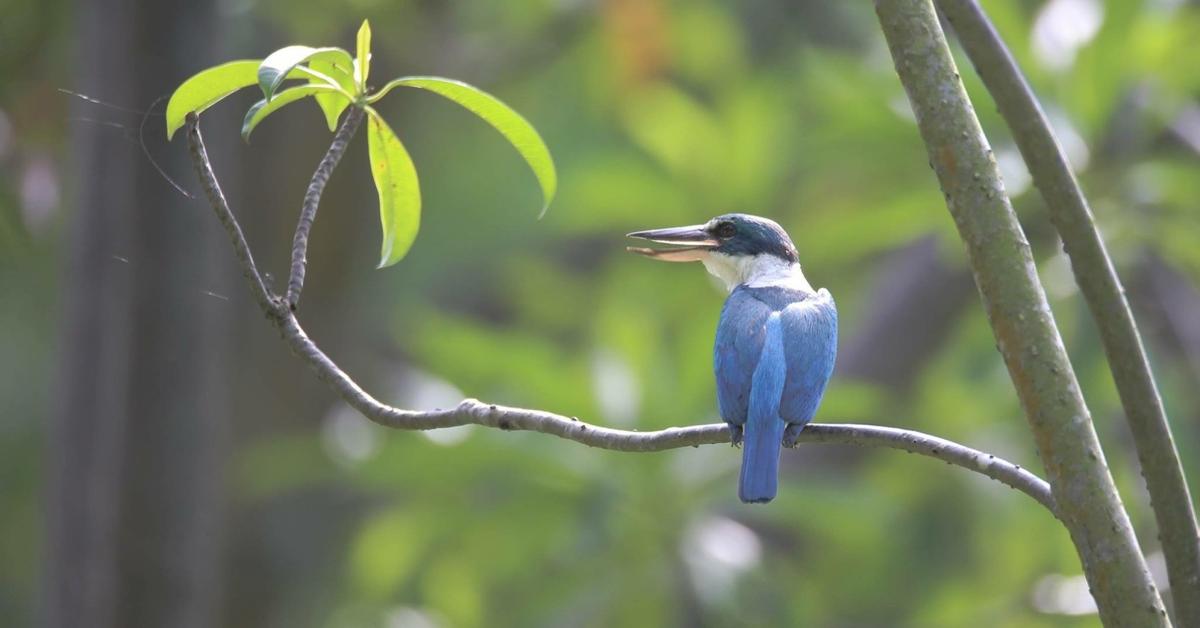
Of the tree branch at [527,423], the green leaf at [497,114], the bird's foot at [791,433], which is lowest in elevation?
the tree branch at [527,423]

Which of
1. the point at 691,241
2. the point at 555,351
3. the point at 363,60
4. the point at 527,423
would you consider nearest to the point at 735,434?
the point at 527,423

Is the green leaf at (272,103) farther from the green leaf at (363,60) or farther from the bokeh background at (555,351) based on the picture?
the bokeh background at (555,351)

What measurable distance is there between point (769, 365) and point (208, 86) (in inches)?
55.3

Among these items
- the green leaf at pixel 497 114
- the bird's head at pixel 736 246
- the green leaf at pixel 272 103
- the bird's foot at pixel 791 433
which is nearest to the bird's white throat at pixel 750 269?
the bird's head at pixel 736 246

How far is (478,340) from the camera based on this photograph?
20.1 ft

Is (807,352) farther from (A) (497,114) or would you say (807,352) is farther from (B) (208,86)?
(B) (208,86)

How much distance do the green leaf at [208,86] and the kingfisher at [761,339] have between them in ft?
3.22

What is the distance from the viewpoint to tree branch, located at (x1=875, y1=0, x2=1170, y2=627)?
176cm

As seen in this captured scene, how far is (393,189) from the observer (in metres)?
2.22

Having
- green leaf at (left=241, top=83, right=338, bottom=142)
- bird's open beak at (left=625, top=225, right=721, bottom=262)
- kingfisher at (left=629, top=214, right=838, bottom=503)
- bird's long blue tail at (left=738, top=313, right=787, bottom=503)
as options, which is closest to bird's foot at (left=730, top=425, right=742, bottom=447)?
kingfisher at (left=629, top=214, right=838, bottom=503)

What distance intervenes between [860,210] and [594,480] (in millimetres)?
1770

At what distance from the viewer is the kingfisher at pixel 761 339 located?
278 centimetres

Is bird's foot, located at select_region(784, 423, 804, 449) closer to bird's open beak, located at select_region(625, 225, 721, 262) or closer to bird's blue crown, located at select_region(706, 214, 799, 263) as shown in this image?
bird's open beak, located at select_region(625, 225, 721, 262)

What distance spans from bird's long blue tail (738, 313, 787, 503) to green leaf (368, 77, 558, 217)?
735 mm
